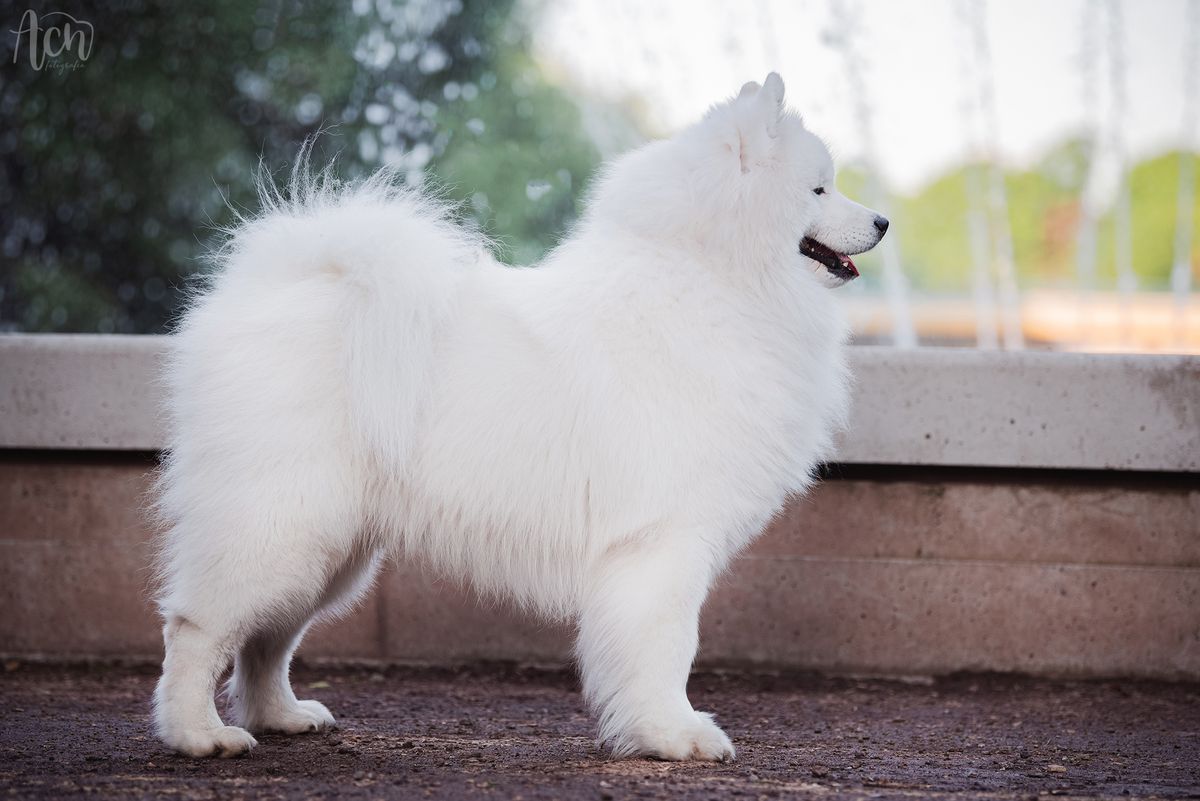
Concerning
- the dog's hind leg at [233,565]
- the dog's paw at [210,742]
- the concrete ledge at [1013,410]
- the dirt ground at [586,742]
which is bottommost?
the dirt ground at [586,742]

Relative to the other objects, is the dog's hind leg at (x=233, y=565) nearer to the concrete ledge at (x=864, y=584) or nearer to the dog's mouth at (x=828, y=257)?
the dog's mouth at (x=828, y=257)

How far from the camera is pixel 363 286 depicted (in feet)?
10.8

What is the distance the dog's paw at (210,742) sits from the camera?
3191 millimetres

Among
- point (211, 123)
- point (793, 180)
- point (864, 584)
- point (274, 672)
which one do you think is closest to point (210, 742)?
point (274, 672)

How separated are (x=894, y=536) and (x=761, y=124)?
2.16 meters

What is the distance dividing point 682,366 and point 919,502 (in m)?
1.95

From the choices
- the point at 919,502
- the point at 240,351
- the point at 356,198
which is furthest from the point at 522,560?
the point at 919,502

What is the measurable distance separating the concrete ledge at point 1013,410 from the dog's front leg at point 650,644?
5.39 feet

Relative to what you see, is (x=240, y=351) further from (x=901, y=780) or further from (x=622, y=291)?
(x=901, y=780)

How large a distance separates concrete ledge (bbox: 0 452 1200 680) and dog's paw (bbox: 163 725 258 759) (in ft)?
5.31

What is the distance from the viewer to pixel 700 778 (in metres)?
2.99

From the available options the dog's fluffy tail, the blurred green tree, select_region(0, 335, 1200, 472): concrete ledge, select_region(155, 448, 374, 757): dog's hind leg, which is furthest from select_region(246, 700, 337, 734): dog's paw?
the blurred green tree

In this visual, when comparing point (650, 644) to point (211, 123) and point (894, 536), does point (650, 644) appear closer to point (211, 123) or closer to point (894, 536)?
point (894, 536)

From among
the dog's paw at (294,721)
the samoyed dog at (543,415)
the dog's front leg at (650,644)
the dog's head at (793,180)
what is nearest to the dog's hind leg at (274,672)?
the dog's paw at (294,721)
